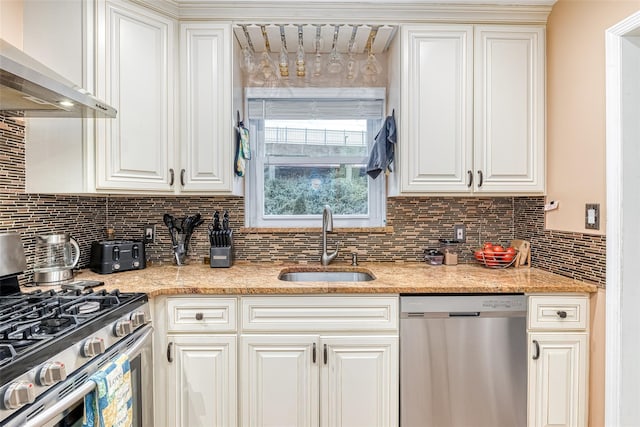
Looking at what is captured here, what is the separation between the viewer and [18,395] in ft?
3.17

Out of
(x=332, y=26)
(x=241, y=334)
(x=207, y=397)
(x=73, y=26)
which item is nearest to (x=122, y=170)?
(x=73, y=26)

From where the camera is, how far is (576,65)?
1.91 metres

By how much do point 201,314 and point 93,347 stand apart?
560 millimetres

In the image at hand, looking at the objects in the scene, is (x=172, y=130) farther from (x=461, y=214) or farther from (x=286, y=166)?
(x=461, y=214)

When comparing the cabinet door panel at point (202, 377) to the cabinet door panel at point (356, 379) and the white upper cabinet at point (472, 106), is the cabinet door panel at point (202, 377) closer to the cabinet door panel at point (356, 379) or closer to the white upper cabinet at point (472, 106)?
the cabinet door panel at point (356, 379)

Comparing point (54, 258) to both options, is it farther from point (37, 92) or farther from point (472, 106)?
point (472, 106)

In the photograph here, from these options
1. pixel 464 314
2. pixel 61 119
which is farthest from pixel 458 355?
pixel 61 119

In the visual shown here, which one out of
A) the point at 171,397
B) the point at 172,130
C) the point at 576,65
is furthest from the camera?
the point at 172,130

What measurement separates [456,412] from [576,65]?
1.78 meters

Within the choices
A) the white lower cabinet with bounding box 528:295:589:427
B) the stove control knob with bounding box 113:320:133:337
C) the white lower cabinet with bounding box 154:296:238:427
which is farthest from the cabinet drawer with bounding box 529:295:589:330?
the stove control knob with bounding box 113:320:133:337

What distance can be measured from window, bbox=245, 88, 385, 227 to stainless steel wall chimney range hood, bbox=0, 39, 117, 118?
1050 millimetres

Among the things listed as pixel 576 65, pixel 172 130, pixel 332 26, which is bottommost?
pixel 172 130

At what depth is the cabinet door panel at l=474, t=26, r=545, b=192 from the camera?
2.14m

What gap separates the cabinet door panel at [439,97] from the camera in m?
2.13
